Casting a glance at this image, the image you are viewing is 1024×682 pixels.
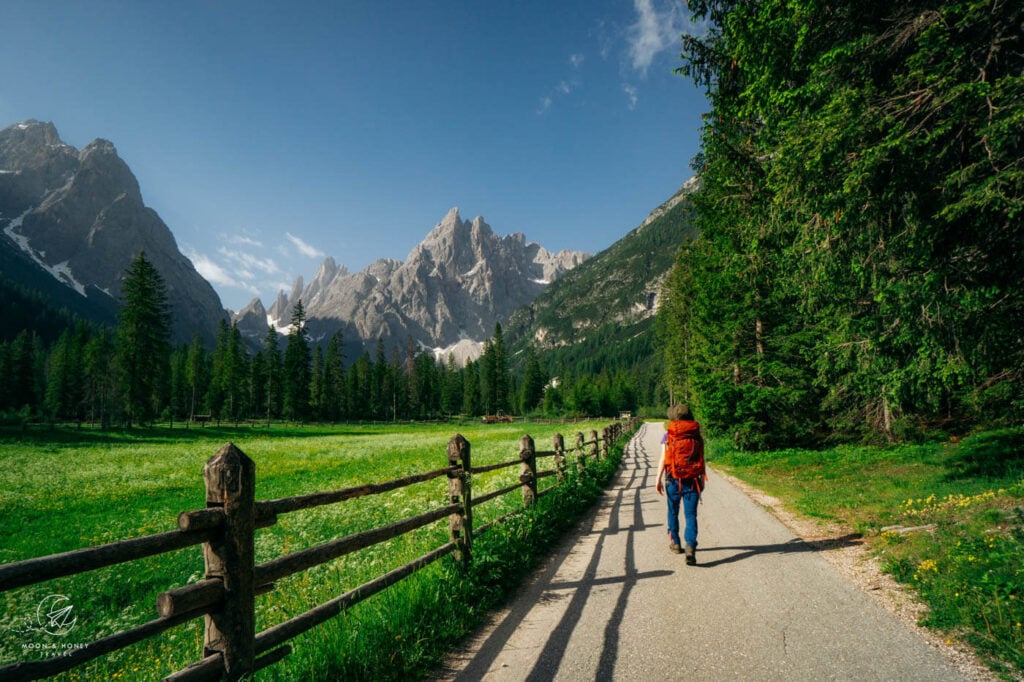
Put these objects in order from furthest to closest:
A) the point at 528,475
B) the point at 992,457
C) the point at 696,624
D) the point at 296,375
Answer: the point at 296,375
the point at 992,457
the point at 528,475
the point at 696,624

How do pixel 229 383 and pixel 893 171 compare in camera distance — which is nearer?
pixel 893 171

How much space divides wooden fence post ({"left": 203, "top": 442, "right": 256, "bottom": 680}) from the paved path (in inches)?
75.6

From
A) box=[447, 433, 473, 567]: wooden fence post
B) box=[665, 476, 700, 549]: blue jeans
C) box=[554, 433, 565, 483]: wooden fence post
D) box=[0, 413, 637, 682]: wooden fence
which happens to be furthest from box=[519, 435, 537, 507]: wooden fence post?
box=[0, 413, 637, 682]: wooden fence

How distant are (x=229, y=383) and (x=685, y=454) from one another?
7792 cm

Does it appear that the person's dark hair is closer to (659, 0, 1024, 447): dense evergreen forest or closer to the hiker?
the hiker

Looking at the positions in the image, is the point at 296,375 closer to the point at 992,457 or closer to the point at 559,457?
the point at 559,457

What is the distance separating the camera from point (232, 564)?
301cm

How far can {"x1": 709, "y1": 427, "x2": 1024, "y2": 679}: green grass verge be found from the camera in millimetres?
4492

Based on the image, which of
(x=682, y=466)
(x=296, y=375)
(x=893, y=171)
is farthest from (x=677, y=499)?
A: (x=296, y=375)

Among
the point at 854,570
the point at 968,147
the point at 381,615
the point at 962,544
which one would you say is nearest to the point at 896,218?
the point at 968,147

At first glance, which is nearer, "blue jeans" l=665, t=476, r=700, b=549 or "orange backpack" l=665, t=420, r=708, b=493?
"blue jeans" l=665, t=476, r=700, b=549

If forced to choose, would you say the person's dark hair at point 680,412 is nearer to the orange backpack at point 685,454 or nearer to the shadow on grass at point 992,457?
the orange backpack at point 685,454

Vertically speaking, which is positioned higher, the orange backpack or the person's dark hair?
the person's dark hair

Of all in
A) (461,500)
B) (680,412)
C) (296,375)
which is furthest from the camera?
(296,375)
